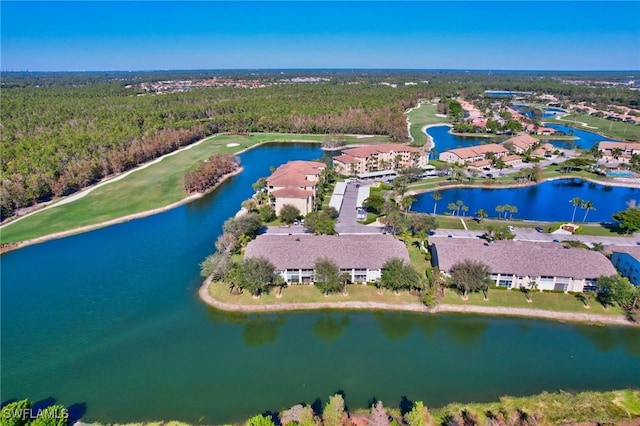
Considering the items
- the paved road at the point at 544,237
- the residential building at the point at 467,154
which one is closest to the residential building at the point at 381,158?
the residential building at the point at 467,154

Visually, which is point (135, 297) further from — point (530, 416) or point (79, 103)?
point (79, 103)

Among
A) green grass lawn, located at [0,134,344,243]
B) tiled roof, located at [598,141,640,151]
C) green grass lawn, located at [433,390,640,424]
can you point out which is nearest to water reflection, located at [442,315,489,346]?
green grass lawn, located at [433,390,640,424]

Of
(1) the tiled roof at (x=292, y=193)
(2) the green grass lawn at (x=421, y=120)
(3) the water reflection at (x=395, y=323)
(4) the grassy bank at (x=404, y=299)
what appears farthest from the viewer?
(2) the green grass lawn at (x=421, y=120)

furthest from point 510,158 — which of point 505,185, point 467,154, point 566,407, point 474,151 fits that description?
point 566,407

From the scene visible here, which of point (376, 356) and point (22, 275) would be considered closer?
point (376, 356)

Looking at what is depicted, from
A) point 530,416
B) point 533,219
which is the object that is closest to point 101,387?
point 530,416

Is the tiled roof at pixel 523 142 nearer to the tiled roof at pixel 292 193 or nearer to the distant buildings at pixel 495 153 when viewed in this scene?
the distant buildings at pixel 495 153
